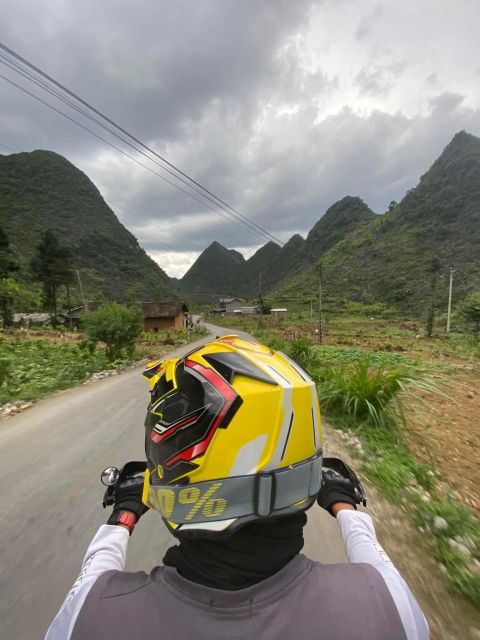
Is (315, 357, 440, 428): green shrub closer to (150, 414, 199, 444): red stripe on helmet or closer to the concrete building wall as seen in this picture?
(150, 414, 199, 444): red stripe on helmet

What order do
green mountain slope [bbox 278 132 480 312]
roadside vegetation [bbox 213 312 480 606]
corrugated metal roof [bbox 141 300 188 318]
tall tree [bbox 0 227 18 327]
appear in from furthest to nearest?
green mountain slope [bbox 278 132 480 312], corrugated metal roof [bbox 141 300 188 318], tall tree [bbox 0 227 18 327], roadside vegetation [bbox 213 312 480 606]

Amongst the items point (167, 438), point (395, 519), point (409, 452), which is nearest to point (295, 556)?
point (167, 438)

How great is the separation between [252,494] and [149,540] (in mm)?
1866

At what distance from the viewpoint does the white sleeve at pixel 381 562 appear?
2.60ft

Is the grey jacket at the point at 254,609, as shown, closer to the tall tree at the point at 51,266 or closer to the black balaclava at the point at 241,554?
the black balaclava at the point at 241,554

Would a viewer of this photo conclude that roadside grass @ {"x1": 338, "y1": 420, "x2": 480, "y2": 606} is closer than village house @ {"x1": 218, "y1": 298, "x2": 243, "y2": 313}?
Yes

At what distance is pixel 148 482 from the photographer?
48.8 inches

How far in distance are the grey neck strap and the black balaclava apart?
0.06m

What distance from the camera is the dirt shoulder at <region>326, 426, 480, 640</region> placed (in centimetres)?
172

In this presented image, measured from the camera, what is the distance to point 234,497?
986 millimetres

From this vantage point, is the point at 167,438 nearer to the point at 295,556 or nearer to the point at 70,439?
the point at 295,556

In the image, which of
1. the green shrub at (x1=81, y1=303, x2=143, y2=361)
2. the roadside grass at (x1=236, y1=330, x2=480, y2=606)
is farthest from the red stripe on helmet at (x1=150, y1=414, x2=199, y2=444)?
the green shrub at (x1=81, y1=303, x2=143, y2=361)

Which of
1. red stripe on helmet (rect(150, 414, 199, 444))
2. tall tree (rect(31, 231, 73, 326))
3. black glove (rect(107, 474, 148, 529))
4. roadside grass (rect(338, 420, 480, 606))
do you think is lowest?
roadside grass (rect(338, 420, 480, 606))

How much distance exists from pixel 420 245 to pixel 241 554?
253 feet
